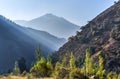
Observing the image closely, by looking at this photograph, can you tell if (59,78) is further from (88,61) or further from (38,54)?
(38,54)

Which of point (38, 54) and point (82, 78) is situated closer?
point (82, 78)

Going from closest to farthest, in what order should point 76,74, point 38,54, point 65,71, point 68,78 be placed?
point 68,78 < point 76,74 < point 65,71 < point 38,54

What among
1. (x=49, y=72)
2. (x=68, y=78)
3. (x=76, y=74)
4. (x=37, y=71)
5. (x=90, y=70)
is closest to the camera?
(x=68, y=78)

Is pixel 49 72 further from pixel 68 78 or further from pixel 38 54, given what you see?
pixel 38 54

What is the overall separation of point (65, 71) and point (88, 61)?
8883 centimetres

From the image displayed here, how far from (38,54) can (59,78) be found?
113240 mm

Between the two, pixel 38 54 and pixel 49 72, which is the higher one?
pixel 38 54

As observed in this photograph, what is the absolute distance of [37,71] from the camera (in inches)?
3354

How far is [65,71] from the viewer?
5975 centimetres

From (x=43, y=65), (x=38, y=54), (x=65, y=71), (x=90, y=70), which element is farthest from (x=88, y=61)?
(x=65, y=71)

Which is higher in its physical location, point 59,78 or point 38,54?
point 38,54

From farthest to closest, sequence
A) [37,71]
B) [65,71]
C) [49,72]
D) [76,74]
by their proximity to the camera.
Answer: [49,72] < [37,71] < [65,71] < [76,74]

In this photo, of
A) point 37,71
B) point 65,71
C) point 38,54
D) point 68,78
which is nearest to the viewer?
point 68,78


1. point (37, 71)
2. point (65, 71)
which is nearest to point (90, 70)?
point (37, 71)
